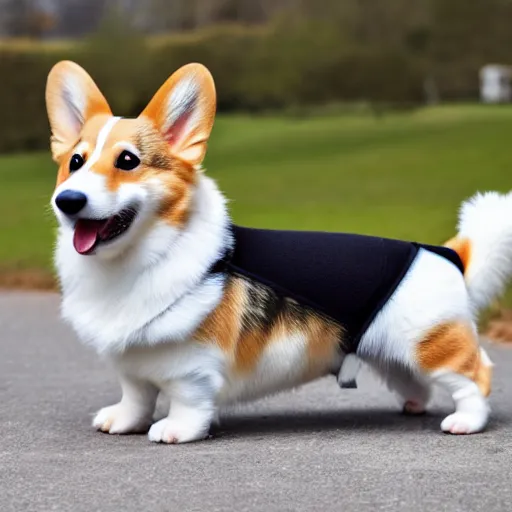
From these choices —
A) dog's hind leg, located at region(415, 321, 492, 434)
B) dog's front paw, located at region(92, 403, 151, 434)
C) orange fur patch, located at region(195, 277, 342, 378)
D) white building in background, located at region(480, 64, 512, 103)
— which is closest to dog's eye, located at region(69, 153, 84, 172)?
orange fur patch, located at region(195, 277, 342, 378)

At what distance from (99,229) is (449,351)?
1481 mm

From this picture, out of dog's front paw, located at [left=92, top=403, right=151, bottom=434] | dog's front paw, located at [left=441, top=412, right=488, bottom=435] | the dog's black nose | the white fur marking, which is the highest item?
the white fur marking

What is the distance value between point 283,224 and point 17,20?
26.0 ft

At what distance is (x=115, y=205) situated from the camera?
4254mm

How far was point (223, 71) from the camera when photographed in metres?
18.0

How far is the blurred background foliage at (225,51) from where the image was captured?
57.6 ft

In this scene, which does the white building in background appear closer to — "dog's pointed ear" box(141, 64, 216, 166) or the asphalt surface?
the asphalt surface

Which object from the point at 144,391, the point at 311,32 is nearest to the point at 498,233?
the point at 144,391

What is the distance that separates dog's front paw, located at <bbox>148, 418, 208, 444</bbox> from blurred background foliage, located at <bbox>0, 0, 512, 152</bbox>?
1351 cm

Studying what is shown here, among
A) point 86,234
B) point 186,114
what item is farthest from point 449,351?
point 86,234

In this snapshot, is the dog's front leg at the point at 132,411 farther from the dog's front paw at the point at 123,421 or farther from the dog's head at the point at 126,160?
the dog's head at the point at 126,160

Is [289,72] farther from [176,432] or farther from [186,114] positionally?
[176,432]

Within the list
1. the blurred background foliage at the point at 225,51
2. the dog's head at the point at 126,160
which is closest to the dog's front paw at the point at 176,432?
the dog's head at the point at 126,160

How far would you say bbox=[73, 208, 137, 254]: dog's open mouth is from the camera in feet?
14.1
